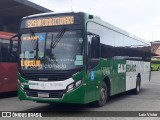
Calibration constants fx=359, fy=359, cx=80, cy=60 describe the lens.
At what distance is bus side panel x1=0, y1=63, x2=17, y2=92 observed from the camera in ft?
51.6

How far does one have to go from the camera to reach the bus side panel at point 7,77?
1574 centimetres

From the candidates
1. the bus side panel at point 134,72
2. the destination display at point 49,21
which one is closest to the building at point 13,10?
the bus side panel at point 134,72

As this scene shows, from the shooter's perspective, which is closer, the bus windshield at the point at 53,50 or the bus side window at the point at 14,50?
the bus windshield at the point at 53,50

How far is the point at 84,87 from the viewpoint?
1104 centimetres

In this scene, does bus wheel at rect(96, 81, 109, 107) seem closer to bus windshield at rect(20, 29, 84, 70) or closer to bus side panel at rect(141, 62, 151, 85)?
bus windshield at rect(20, 29, 84, 70)

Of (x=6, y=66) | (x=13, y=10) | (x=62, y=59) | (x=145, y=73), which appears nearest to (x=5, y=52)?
(x=6, y=66)

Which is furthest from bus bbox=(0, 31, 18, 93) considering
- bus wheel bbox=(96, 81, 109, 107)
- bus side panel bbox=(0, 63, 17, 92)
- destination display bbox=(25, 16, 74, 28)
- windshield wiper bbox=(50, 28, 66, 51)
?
windshield wiper bbox=(50, 28, 66, 51)

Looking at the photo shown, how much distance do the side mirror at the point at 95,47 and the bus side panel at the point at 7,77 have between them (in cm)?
538

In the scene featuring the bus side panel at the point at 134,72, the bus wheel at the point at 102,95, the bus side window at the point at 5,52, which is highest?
the bus side window at the point at 5,52

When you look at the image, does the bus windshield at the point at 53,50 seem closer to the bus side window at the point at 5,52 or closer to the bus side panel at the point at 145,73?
the bus side window at the point at 5,52

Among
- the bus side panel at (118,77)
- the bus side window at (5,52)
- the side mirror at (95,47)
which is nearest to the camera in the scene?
the side mirror at (95,47)

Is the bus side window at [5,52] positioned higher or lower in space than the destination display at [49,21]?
lower

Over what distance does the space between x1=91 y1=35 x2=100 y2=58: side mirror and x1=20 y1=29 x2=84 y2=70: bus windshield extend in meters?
0.68

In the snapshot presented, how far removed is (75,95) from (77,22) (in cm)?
227
